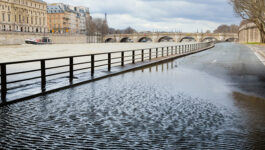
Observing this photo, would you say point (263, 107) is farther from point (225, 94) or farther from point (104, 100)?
point (104, 100)

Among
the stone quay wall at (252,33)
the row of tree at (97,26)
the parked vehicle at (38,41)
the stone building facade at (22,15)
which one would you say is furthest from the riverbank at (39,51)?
the row of tree at (97,26)

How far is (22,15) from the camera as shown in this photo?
13512 centimetres

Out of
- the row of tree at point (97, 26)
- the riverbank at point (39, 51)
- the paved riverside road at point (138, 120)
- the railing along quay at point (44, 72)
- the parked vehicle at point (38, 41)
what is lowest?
the paved riverside road at point (138, 120)

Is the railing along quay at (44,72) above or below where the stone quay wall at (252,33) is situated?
below

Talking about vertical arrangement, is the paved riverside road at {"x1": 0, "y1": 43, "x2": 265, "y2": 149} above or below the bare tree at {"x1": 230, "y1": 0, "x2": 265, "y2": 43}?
below

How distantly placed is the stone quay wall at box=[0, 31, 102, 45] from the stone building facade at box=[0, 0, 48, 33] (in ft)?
26.9

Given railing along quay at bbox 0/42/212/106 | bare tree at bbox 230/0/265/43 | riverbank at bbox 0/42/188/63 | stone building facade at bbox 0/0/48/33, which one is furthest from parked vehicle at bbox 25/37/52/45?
railing along quay at bbox 0/42/212/106

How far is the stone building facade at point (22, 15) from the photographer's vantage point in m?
124

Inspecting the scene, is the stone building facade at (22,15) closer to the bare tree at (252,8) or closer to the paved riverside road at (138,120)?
the bare tree at (252,8)

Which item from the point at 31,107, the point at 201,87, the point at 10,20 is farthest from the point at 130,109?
the point at 10,20

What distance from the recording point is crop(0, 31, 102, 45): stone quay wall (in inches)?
3979

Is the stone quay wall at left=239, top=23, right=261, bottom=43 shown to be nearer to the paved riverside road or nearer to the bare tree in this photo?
the bare tree

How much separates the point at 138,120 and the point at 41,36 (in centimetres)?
12657

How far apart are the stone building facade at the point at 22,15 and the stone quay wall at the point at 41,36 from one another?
8.20 metres
